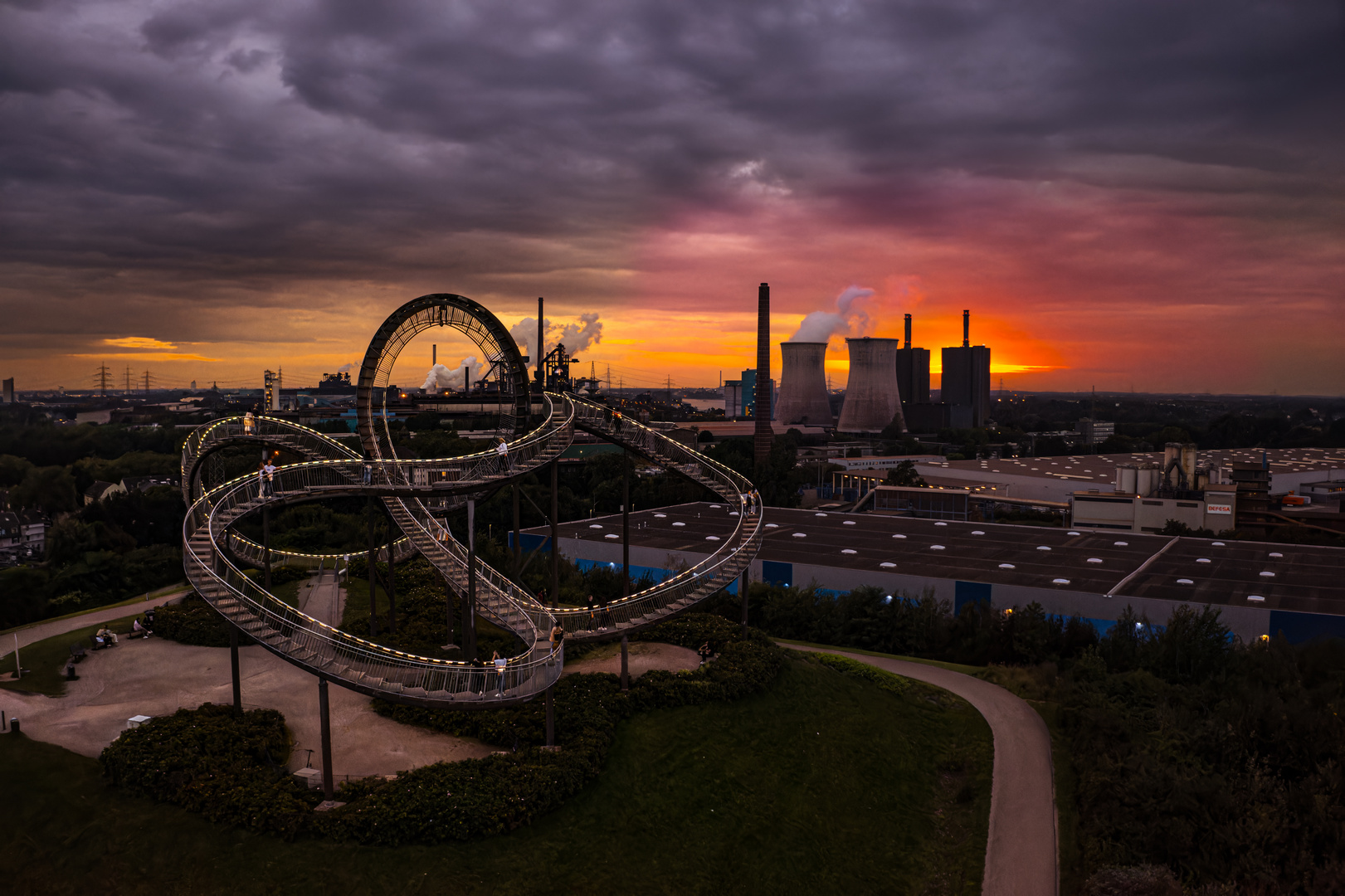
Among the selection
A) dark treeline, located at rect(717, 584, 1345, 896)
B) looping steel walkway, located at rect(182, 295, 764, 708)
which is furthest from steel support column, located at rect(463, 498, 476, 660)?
dark treeline, located at rect(717, 584, 1345, 896)

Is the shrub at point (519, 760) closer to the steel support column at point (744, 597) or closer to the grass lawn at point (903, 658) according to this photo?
the steel support column at point (744, 597)

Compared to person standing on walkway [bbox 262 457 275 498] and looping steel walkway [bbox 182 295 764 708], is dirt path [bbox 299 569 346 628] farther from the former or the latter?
person standing on walkway [bbox 262 457 275 498]

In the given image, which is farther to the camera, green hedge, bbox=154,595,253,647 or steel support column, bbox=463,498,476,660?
green hedge, bbox=154,595,253,647

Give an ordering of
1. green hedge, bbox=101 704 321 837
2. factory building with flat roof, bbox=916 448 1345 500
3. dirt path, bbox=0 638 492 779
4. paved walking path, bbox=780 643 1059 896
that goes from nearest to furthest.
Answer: green hedge, bbox=101 704 321 837 < paved walking path, bbox=780 643 1059 896 < dirt path, bbox=0 638 492 779 < factory building with flat roof, bbox=916 448 1345 500

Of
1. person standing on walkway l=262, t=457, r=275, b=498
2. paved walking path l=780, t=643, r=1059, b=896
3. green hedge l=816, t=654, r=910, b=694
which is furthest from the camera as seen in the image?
green hedge l=816, t=654, r=910, b=694

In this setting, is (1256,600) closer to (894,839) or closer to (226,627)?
(894,839)

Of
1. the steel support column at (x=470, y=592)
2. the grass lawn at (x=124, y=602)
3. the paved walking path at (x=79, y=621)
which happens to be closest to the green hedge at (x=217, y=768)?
the steel support column at (x=470, y=592)

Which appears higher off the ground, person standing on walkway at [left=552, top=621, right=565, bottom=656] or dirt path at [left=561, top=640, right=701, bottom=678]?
person standing on walkway at [left=552, top=621, right=565, bottom=656]

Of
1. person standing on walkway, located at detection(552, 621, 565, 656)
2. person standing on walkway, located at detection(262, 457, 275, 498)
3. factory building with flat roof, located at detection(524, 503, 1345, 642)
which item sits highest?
person standing on walkway, located at detection(262, 457, 275, 498)
